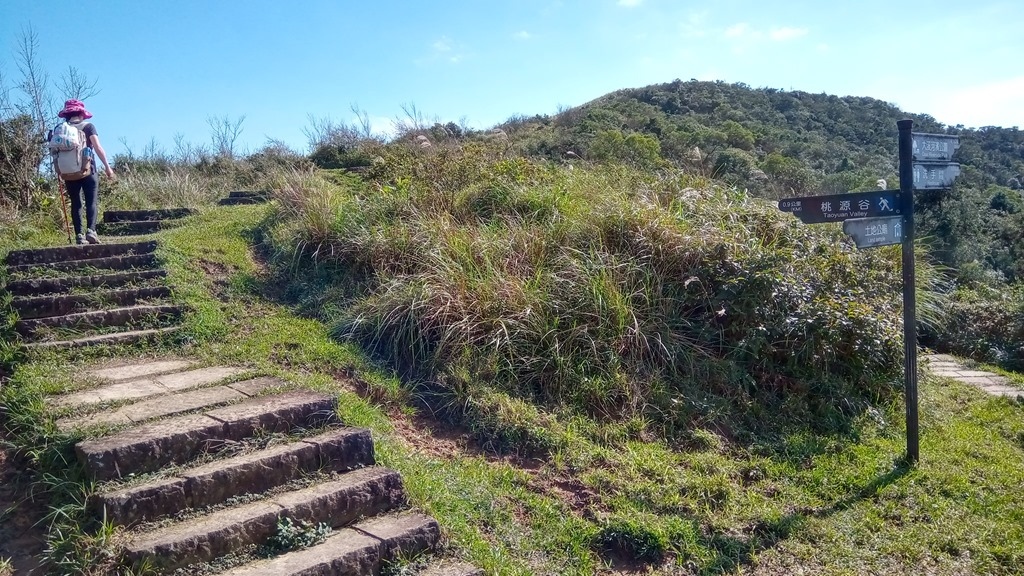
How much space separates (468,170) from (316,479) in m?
5.96

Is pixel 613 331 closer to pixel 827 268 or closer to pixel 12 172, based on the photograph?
pixel 827 268

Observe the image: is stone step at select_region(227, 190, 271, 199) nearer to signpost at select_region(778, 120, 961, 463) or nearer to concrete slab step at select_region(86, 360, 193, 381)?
concrete slab step at select_region(86, 360, 193, 381)

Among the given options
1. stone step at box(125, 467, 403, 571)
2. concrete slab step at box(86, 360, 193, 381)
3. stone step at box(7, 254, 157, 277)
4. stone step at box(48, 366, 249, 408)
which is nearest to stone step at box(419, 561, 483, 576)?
stone step at box(125, 467, 403, 571)

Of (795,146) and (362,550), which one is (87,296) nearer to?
(362,550)

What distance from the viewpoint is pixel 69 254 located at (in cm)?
664

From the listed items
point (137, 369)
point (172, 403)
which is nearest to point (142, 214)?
point (137, 369)

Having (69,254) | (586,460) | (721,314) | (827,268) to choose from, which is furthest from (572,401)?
(69,254)

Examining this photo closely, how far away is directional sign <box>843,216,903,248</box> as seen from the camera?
16.7ft

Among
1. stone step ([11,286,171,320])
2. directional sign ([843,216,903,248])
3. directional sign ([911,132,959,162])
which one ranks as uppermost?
directional sign ([911,132,959,162])

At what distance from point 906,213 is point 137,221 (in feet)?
28.6

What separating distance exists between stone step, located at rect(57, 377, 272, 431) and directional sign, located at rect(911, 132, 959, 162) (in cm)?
468

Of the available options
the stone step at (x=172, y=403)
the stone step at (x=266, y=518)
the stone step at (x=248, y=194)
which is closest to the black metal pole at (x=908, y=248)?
the stone step at (x=266, y=518)

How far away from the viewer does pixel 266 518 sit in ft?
11.4

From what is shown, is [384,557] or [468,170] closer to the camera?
[384,557]
